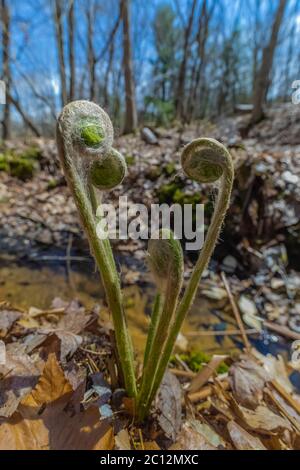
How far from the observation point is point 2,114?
9297 mm

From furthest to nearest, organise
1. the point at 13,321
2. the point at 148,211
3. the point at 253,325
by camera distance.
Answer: the point at 148,211, the point at 253,325, the point at 13,321

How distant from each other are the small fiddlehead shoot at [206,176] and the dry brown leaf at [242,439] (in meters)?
0.26

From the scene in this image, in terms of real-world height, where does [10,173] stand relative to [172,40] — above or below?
below

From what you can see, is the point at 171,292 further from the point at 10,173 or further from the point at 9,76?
the point at 9,76

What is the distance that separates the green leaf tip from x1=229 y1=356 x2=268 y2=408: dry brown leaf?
774 mm

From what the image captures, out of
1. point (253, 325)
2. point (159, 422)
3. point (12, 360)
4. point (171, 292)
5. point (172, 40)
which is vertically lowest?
point (253, 325)

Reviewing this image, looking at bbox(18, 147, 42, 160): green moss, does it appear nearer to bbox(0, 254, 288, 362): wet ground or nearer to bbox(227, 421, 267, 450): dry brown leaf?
bbox(0, 254, 288, 362): wet ground

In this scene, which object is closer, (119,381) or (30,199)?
(119,381)

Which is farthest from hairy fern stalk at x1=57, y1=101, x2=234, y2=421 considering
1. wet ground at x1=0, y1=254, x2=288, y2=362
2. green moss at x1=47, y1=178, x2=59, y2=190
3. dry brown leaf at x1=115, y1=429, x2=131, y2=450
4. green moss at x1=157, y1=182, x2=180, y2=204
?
green moss at x1=47, y1=178, x2=59, y2=190

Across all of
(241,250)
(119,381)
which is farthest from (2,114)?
(119,381)

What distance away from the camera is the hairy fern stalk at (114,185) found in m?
0.73

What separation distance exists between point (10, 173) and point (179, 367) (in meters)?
4.38

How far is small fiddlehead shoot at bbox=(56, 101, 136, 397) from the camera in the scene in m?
0.71

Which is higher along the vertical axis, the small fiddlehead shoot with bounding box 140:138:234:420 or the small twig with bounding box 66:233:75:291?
the small fiddlehead shoot with bounding box 140:138:234:420
